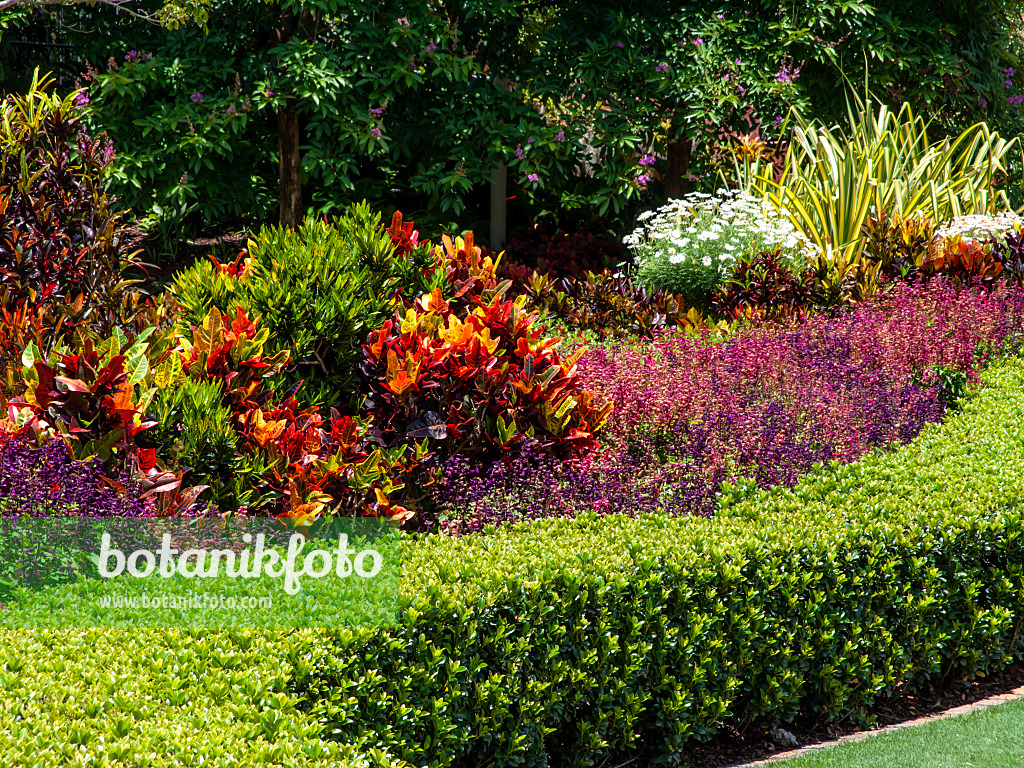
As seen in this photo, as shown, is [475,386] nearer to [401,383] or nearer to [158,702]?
[401,383]

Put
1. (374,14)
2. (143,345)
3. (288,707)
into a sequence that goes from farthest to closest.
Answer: (374,14) → (143,345) → (288,707)

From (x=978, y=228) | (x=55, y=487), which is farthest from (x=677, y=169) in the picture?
(x=55, y=487)

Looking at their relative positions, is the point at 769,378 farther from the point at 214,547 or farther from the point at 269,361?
the point at 214,547

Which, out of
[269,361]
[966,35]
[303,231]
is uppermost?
[966,35]

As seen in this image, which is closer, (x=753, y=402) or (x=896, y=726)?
(x=896, y=726)

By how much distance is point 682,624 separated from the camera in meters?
3.32

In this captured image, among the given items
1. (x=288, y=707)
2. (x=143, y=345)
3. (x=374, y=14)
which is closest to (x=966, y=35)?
(x=374, y=14)

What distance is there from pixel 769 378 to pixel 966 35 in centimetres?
756

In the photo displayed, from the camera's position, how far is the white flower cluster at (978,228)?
732 cm

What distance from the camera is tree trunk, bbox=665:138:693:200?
11.1m

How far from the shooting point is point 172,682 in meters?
2.58

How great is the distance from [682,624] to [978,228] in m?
5.53

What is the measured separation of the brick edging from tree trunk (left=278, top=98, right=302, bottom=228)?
7272 mm

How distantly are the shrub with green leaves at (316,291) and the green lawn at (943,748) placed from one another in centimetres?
244
